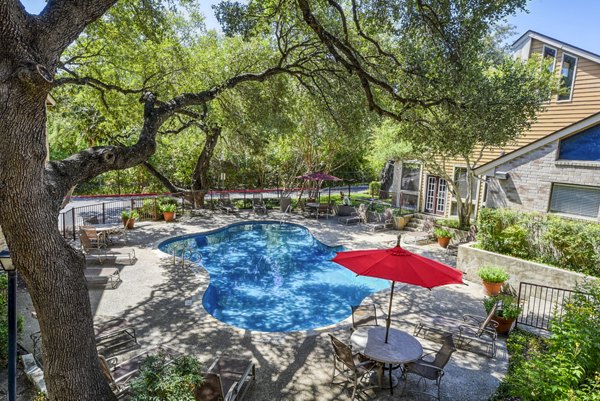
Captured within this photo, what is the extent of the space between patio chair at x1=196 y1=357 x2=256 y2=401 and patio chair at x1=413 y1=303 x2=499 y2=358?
3.68m

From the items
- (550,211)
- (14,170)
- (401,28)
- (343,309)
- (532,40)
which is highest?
(532,40)

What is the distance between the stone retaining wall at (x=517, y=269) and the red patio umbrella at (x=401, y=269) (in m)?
5.22

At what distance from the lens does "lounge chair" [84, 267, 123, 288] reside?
9586mm

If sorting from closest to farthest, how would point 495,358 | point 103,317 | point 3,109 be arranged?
point 3,109
point 495,358
point 103,317

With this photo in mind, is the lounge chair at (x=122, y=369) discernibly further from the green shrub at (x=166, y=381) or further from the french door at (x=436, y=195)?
the french door at (x=436, y=195)

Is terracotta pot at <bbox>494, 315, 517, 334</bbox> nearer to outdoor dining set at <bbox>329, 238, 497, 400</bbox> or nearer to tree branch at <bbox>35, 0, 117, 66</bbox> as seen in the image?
outdoor dining set at <bbox>329, 238, 497, 400</bbox>

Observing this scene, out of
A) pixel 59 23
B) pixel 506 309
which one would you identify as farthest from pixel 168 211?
pixel 506 309

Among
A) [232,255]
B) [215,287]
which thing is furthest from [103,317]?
[232,255]

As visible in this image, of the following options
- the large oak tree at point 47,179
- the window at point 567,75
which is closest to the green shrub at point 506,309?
the large oak tree at point 47,179

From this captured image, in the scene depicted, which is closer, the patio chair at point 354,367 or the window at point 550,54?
the patio chair at point 354,367

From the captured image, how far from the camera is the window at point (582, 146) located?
10.7 meters

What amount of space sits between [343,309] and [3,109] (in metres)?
9.00

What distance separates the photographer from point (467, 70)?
7391 mm

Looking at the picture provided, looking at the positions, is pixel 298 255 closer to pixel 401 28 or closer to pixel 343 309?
pixel 343 309
